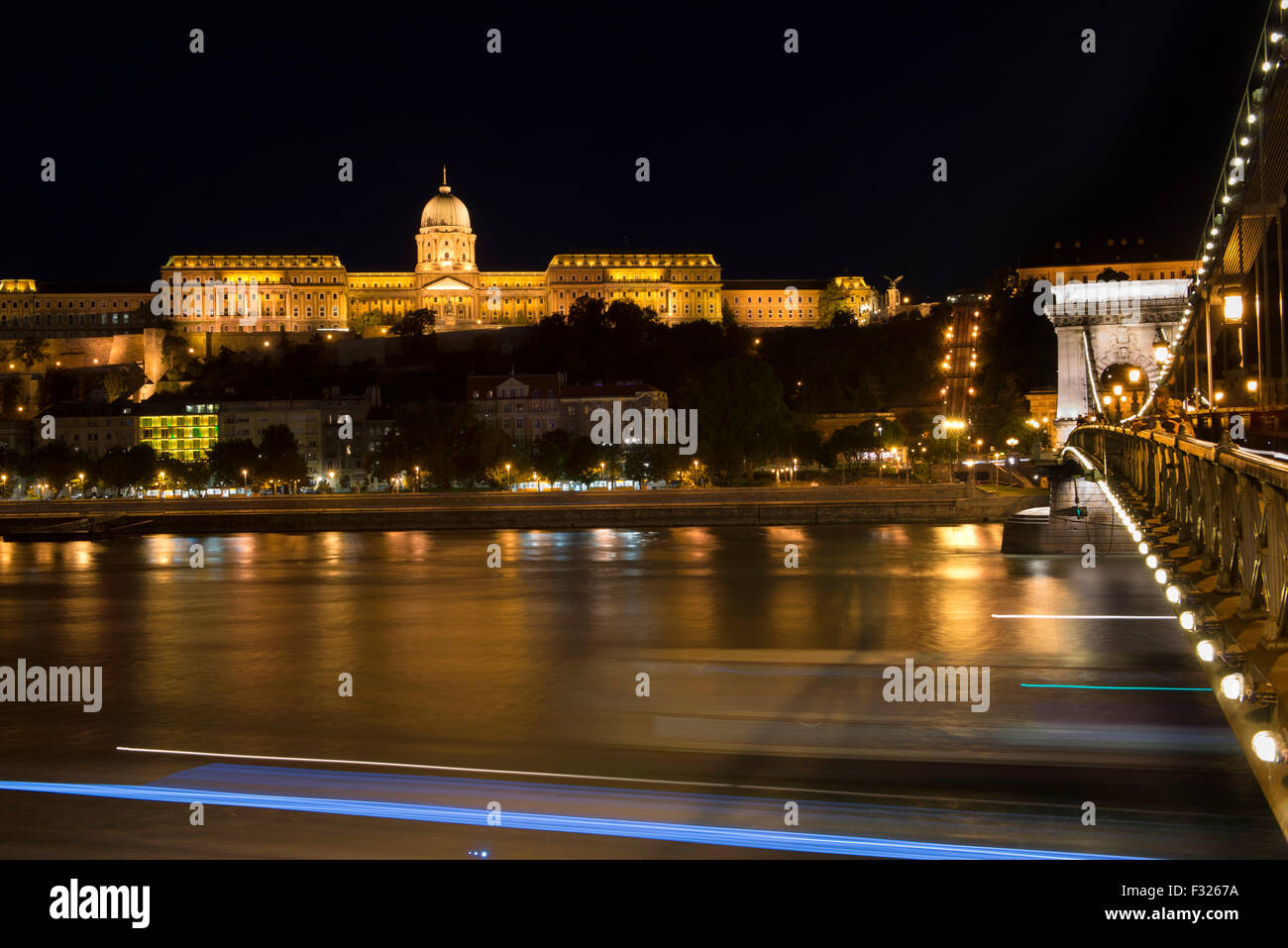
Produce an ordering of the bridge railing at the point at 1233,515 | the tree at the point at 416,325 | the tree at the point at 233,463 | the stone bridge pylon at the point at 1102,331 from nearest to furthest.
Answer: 1. the bridge railing at the point at 1233,515
2. the stone bridge pylon at the point at 1102,331
3. the tree at the point at 233,463
4. the tree at the point at 416,325

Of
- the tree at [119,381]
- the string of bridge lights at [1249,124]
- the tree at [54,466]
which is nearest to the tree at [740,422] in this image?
the tree at [54,466]

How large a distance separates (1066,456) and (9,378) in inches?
2538

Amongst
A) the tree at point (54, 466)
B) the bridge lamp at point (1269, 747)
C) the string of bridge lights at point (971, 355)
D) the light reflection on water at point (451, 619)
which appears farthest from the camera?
the string of bridge lights at point (971, 355)

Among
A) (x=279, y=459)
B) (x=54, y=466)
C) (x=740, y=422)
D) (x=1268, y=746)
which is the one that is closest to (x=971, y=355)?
(x=740, y=422)

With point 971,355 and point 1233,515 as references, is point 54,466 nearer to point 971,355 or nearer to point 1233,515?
point 971,355

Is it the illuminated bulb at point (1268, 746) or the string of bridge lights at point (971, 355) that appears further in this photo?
the string of bridge lights at point (971, 355)

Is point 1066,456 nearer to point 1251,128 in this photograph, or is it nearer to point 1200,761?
point 1200,761

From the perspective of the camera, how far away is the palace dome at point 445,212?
88062 millimetres

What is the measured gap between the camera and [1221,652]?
4.00 m

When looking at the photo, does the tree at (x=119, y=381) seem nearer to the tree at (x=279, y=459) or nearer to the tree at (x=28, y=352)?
the tree at (x=28, y=352)

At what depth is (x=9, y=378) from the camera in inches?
2761

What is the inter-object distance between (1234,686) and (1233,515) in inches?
54.1

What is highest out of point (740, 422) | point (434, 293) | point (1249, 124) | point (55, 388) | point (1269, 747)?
point (434, 293)
